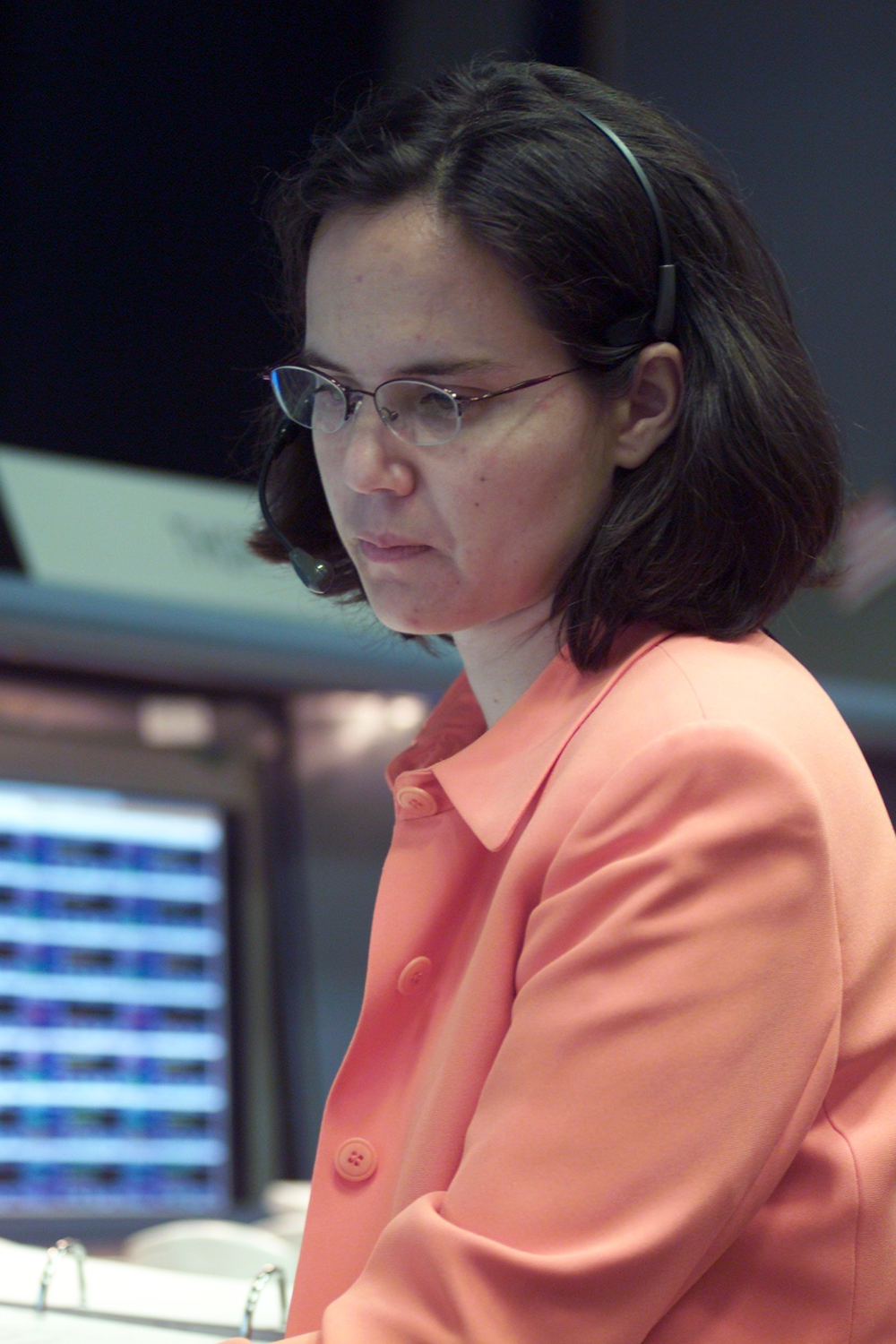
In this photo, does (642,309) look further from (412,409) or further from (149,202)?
(149,202)

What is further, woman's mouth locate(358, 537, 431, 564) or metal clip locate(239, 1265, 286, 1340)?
metal clip locate(239, 1265, 286, 1340)

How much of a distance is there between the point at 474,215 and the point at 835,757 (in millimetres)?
351

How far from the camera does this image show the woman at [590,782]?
1.92 ft

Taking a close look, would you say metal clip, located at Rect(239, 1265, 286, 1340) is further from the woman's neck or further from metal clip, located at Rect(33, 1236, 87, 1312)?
the woman's neck

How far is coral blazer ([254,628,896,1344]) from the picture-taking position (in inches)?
22.6

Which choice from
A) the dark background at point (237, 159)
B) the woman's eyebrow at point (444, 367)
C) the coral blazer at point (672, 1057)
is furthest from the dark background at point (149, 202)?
the coral blazer at point (672, 1057)

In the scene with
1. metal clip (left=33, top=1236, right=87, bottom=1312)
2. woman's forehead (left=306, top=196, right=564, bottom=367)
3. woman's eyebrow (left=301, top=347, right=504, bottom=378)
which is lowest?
metal clip (left=33, top=1236, right=87, bottom=1312)

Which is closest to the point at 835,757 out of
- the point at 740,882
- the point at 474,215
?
the point at 740,882

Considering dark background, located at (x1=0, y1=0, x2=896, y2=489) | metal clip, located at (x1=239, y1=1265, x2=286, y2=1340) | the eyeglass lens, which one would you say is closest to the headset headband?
the eyeglass lens

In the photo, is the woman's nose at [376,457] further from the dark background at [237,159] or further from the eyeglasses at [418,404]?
the dark background at [237,159]

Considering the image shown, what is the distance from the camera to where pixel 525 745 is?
2.61 ft

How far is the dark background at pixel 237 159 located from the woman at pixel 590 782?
1295mm

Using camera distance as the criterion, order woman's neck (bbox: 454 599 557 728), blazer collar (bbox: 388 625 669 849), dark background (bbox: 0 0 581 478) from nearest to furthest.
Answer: blazer collar (bbox: 388 625 669 849) < woman's neck (bbox: 454 599 557 728) < dark background (bbox: 0 0 581 478)

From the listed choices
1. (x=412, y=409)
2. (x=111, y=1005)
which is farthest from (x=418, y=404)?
(x=111, y=1005)
